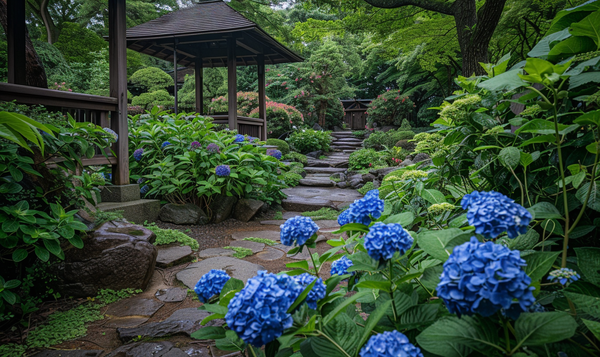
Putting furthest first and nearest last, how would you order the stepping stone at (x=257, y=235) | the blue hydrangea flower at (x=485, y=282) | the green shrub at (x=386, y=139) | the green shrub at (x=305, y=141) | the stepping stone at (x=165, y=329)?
the green shrub at (x=305, y=141) < the green shrub at (x=386, y=139) < the stepping stone at (x=257, y=235) < the stepping stone at (x=165, y=329) < the blue hydrangea flower at (x=485, y=282)

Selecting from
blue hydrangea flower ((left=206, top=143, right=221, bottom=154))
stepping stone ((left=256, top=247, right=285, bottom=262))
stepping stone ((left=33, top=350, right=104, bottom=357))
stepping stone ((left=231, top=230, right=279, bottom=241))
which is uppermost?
blue hydrangea flower ((left=206, top=143, right=221, bottom=154))

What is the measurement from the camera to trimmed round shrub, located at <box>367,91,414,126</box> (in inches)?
553

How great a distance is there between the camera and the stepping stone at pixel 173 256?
278 cm

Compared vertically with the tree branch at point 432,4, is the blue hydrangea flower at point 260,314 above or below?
below

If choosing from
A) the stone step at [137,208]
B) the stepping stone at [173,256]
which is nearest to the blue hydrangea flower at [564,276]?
the stepping stone at [173,256]

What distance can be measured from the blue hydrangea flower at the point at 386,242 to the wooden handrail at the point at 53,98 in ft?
10.8

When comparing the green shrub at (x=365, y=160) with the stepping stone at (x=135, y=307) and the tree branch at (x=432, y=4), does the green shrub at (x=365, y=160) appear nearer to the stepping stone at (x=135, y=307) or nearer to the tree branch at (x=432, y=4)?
the tree branch at (x=432, y=4)

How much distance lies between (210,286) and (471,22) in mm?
5411

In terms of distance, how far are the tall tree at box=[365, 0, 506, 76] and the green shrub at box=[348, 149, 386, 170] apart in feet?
13.5

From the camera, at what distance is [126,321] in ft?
6.29

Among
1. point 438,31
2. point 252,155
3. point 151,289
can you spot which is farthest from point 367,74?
point 151,289

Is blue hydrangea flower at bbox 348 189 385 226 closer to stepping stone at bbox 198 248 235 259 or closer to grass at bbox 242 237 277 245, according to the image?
stepping stone at bbox 198 248 235 259

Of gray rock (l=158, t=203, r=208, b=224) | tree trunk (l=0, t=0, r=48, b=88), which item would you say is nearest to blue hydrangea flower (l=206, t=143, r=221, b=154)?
gray rock (l=158, t=203, r=208, b=224)

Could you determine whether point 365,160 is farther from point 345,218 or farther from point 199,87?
point 345,218
